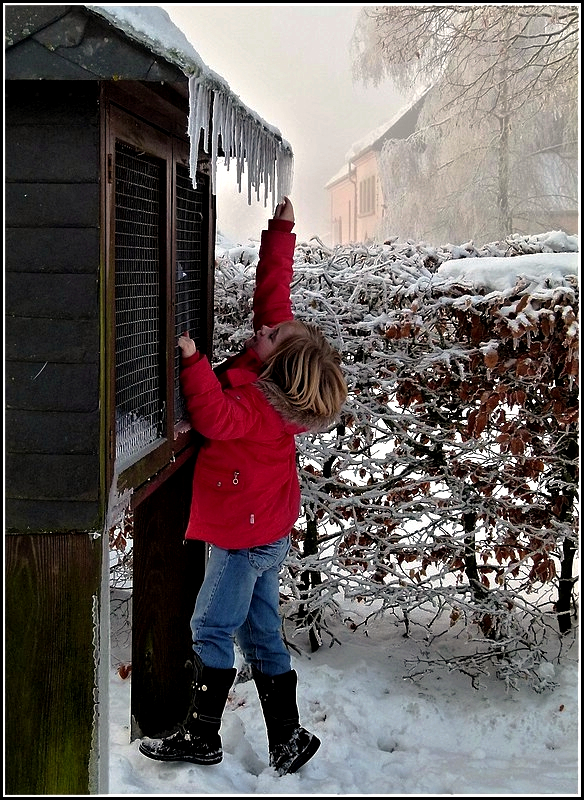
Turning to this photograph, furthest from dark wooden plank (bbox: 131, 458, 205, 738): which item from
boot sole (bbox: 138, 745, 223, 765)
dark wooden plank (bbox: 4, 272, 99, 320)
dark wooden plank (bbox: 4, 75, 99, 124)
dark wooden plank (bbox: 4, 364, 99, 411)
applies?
dark wooden plank (bbox: 4, 75, 99, 124)

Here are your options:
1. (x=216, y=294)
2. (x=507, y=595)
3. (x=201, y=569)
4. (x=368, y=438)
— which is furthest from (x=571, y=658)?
(x=216, y=294)

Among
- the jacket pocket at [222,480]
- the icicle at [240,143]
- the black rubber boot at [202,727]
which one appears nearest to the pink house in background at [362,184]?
the icicle at [240,143]

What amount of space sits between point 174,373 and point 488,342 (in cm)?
160

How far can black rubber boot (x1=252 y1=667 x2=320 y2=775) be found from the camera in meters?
3.11

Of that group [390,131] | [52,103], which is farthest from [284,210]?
[390,131]

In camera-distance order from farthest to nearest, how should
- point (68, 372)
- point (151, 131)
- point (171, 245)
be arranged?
point (171, 245) → point (151, 131) → point (68, 372)

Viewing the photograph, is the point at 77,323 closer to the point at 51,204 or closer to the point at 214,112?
the point at 51,204

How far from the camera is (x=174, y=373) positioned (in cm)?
283

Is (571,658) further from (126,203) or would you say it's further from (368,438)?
(126,203)

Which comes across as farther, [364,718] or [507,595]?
[507,595]

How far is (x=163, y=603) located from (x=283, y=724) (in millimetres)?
707

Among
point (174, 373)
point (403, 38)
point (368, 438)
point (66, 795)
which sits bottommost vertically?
point (66, 795)

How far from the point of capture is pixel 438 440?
3.98 metres

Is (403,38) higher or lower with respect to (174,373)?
higher
